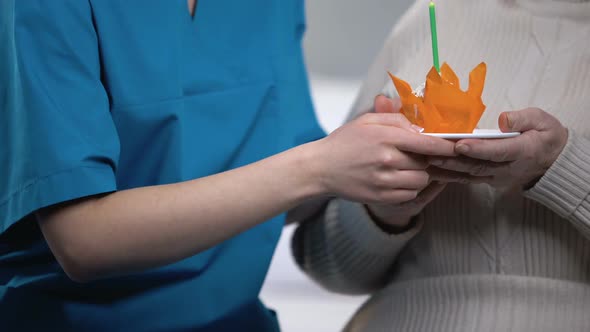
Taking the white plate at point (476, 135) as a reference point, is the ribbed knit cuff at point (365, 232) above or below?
below

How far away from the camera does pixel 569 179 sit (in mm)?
800

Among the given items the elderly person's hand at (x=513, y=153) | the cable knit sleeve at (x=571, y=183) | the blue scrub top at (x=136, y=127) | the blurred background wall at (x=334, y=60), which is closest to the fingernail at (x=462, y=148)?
the elderly person's hand at (x=513, y=153)

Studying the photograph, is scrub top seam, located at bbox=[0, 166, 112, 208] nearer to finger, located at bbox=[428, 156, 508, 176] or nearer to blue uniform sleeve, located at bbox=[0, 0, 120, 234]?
blue uniform sleeve, located at bbox=[0, 0, 120, 234]

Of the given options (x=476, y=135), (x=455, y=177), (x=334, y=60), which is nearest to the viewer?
(x=476, y=135)

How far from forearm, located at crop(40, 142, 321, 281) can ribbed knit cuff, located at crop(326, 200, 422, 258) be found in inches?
8.2

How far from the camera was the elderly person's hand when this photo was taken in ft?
2.41

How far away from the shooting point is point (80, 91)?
29.7 inches

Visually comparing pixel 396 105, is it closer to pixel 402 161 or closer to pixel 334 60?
pixel 402 161

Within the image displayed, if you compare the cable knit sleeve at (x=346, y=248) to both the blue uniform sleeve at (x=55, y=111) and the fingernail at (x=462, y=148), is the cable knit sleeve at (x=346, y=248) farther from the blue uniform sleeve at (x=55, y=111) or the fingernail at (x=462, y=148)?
the blue uniform sleeve at (x=55, y=111)

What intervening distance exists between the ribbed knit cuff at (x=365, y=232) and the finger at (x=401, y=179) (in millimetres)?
179

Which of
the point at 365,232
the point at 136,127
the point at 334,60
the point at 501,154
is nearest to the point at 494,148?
the point at 501,154

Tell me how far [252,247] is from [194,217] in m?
0.20

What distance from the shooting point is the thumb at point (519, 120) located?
75 cm

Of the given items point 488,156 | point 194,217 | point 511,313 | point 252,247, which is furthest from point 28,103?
point 511,313
